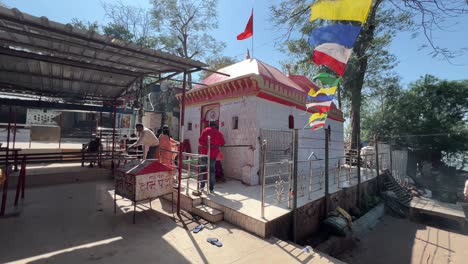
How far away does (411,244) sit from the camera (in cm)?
689

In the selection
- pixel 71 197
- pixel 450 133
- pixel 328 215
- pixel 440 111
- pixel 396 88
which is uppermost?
pixel 396 88

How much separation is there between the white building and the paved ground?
3.28 meters

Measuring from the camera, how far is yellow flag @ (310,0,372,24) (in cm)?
435

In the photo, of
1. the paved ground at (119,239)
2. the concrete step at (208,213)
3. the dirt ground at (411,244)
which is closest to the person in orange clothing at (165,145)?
the concrete step at (208,213)

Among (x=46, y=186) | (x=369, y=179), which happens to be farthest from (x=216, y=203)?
(x=369, y=179)

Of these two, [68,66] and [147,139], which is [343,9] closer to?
[147,139]

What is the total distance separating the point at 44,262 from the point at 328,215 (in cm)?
621

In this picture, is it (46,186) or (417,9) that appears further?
(46,186)

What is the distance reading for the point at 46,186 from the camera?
21.3 feet

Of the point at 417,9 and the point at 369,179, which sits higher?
the point at 417,9

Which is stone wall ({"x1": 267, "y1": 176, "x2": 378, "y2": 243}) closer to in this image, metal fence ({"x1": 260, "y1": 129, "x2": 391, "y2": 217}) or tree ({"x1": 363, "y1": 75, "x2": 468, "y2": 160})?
metal fence ({"x1": 260, "y1": 129, "x2": 391, "y2": 217})

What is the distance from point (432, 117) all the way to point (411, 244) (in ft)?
46.5

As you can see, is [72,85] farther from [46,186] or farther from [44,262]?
[44,262]

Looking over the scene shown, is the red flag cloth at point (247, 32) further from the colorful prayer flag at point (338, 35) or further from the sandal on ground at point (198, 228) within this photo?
the sandal on ground at point (198, 228)
